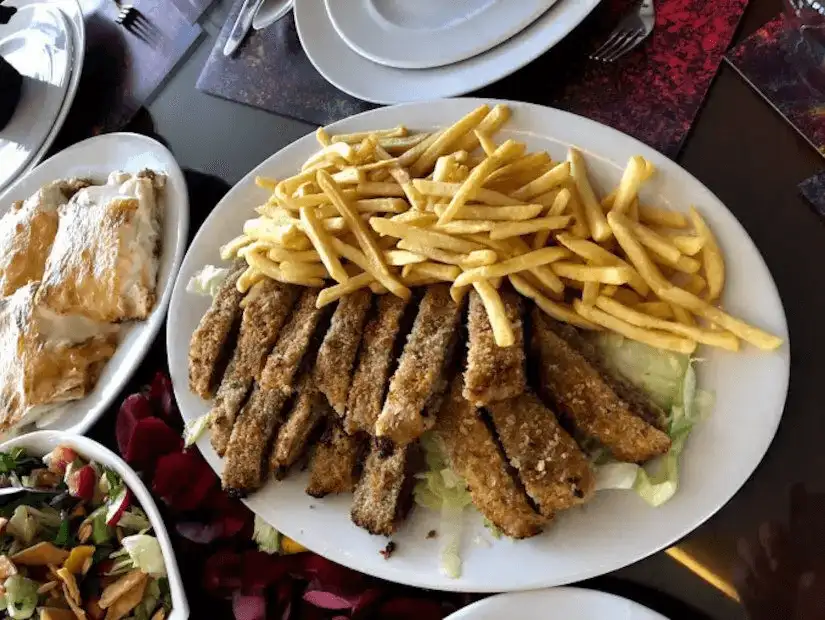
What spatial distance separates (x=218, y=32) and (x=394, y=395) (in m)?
2.11

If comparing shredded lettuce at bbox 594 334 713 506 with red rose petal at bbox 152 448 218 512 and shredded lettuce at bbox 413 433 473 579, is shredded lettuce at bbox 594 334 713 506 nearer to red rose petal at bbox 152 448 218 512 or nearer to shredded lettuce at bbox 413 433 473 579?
shredded lettuce at bbox 413 433 473 579

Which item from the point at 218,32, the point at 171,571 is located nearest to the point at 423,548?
the point at 171,571

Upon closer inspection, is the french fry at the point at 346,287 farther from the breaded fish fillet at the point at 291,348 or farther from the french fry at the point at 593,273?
the french fry at the point at 593,273

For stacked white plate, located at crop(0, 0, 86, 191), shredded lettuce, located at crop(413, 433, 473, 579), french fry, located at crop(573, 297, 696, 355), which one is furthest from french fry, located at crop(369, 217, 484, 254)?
stacked white plate, located at crop(0, 0, 86, 191)

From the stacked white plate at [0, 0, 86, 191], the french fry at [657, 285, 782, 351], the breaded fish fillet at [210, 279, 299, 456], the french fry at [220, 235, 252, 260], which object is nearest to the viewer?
the french fry at [657, 285, 782, 351]

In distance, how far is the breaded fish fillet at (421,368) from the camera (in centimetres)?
197

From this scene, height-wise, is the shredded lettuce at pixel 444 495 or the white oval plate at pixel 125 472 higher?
the shredded lettuce at pixel 444 495

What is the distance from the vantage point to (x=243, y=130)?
3.05 m

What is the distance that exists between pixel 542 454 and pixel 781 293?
79 centimetres

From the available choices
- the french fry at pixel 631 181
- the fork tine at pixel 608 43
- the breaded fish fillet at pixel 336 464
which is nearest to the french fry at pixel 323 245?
the breaded fish fillet at pixel 336 464

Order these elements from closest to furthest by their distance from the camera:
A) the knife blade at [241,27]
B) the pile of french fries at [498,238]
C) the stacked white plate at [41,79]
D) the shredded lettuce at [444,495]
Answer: the pile of french fries at [498,238], the shredded lettuce at [444,495], the knife blade at [241,27], the stacked white plate at [41,79]

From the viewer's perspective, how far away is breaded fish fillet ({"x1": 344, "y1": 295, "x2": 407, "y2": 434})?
212 cm

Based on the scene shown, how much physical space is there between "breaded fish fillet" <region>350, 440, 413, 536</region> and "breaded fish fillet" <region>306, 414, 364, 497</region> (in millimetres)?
71

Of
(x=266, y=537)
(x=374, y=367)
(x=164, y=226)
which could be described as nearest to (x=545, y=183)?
(x=374, y=367)
